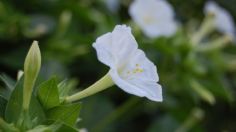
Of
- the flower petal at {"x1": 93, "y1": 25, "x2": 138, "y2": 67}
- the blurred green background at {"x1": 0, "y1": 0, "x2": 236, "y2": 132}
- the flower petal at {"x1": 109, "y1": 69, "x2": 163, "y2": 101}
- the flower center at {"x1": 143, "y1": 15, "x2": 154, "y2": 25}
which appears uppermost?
the flower petal at {"x1": 93, "y1": 25, "x2": 138, "y2": 67}

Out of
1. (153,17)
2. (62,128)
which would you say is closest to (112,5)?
(153,17)

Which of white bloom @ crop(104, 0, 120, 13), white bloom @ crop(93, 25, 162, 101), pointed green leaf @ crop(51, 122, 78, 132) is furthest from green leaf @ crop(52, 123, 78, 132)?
white bloom @ crop(104, 0, 120, 13)

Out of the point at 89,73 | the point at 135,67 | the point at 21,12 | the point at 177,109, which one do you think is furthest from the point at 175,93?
the point at 135,67

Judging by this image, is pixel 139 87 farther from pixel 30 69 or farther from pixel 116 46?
pixel 30 69

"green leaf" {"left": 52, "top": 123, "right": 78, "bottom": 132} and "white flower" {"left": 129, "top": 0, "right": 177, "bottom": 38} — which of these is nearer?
"green leaf" {"left": 52, "top": 123, "right": 78, "bottom": 132}

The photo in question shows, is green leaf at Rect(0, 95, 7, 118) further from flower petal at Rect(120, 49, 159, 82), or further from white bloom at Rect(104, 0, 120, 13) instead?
white bloom at Rect(104, 0, 120, 13)

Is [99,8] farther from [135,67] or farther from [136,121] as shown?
[135,67]

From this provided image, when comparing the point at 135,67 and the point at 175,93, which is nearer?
the point at 135,67
